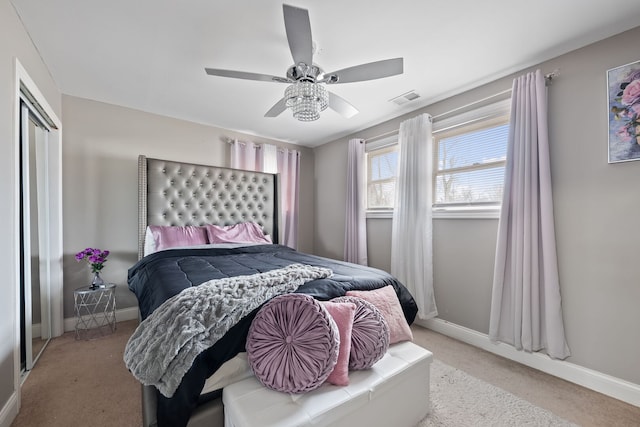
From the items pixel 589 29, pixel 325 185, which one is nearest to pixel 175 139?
pixel 325 185

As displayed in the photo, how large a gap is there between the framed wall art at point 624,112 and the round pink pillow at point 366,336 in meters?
1.88

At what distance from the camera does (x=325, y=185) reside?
4172 millimetres

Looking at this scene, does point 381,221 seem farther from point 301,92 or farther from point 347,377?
point 347,377

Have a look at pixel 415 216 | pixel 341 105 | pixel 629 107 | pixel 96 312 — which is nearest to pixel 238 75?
pixel 341 105

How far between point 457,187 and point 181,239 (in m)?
2.90

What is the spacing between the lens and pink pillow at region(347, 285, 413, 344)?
5.09 feet

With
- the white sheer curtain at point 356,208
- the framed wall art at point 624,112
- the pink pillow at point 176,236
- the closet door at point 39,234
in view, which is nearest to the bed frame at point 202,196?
the pink pillow at point 176,236

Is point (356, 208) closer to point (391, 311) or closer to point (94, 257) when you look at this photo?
point (391, 311)

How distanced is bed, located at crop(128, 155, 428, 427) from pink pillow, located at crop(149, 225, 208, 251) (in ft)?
0.43

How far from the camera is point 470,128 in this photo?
99.9 inches

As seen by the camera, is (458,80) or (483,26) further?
(458,80)

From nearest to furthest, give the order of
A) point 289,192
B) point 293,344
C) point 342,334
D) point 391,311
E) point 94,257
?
point 293,344 → point 342,334 → point 391,311 → point 94,257 → point 289,192

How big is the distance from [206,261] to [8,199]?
118cm

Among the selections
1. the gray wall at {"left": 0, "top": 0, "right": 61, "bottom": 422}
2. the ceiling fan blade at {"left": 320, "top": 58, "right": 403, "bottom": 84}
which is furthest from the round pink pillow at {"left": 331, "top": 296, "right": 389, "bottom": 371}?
the gray wall at {"left": 0, "top": 0, "right": 61, "bottom": 422}
